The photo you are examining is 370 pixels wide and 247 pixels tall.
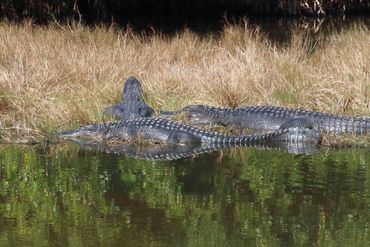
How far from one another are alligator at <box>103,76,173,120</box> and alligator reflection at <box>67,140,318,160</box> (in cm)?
81

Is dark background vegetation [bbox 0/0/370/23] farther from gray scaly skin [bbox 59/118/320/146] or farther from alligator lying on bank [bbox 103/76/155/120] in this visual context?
gray scaly skin [bbox 59/118/320/146]

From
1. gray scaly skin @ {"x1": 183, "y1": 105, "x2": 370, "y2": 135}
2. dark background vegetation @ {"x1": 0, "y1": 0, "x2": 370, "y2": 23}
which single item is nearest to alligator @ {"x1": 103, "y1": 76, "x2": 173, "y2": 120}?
gray scaly skin @ {"x1": 183, "y1": 105, "x2": 370, "y2": 135}

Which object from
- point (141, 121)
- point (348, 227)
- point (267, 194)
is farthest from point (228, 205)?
point (141, 121)

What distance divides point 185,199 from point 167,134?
2324mm

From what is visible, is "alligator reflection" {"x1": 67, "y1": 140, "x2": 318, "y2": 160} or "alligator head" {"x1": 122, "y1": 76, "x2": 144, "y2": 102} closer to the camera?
"alligator reflection" {"x1": 67, "y1": 140, "x2": 318, "y2": 160}

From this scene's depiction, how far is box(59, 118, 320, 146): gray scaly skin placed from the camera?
29.8 ft

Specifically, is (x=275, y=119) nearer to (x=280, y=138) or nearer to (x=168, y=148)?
(x=280, y=138)

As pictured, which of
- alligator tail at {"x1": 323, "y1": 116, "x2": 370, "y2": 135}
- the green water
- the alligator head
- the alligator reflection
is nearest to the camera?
the green water

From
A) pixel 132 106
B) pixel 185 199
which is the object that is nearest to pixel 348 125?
pixel 132 106

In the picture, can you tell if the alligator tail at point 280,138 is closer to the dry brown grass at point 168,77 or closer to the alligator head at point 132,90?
the dry brown grass at point 168,77

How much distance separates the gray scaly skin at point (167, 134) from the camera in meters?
9.09

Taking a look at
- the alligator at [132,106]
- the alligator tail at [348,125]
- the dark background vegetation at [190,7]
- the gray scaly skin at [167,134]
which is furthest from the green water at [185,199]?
the dark background vegetation at [190,7]

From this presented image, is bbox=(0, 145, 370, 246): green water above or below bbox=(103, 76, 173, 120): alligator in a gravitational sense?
above

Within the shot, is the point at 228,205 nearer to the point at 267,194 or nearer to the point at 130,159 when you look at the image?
the point at 267,194
